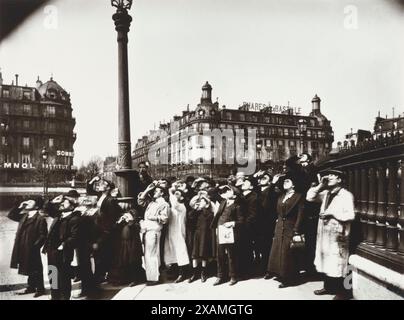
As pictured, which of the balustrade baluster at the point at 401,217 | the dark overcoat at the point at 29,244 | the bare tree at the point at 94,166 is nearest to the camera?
the balustrade baluster at the point at 401,217

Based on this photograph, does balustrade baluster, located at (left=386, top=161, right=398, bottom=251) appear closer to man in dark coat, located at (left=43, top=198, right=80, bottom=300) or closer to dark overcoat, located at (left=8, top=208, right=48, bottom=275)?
man in dark coat, located at (left=43, top=198, right=80, bottom=300)

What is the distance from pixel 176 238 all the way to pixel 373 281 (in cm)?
269

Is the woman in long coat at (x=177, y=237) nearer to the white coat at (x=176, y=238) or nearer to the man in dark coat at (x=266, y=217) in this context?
the white coat at (x=176, y=238)

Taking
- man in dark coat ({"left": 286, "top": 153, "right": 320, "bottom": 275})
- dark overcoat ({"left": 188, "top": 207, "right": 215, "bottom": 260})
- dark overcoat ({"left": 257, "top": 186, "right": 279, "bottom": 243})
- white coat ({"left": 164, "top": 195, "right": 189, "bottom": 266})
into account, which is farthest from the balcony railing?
white coat ({"left": 164, "top": 195, "right": 189, "bottom": 266})

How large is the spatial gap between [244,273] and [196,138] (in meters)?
4.80

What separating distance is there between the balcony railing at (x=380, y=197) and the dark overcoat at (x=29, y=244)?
14.1ft

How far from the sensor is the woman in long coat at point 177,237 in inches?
195

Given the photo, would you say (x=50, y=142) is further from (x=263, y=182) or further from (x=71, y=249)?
(x=263, y=182)

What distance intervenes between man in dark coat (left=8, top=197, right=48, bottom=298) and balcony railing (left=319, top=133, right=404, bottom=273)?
14.2ft

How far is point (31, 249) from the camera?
15.4 ft

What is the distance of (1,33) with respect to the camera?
5.49 meters

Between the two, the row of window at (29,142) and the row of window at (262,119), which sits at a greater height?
the row of window at (262,119)

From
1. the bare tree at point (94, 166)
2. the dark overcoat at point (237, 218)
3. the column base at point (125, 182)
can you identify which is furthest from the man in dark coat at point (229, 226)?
the bare tree at point (94, 166)
